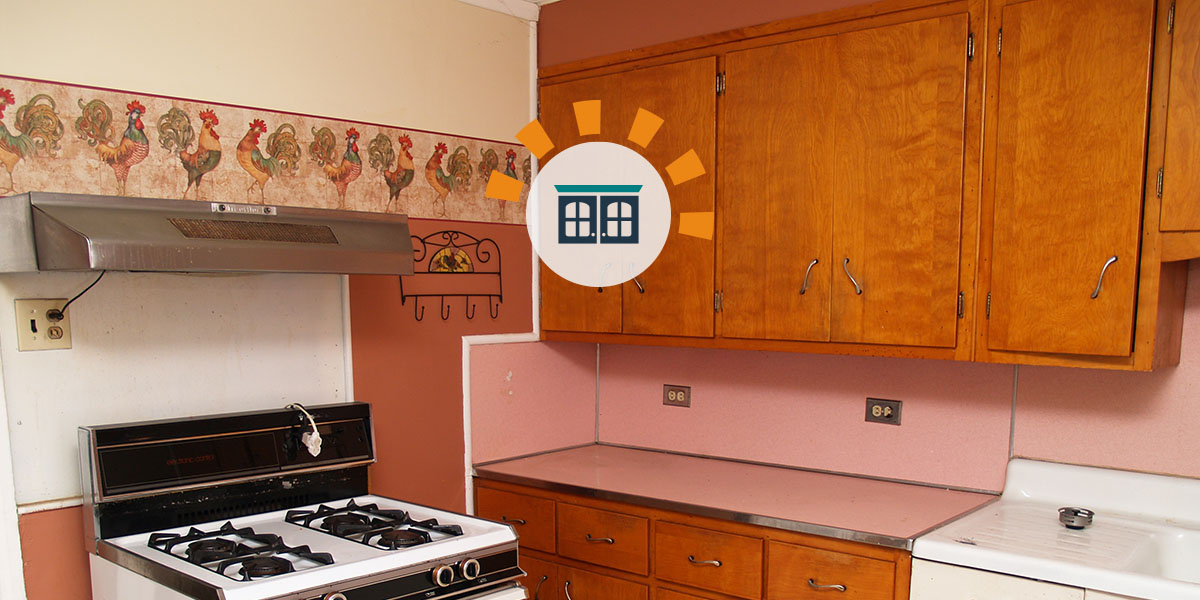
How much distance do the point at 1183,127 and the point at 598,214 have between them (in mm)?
1686

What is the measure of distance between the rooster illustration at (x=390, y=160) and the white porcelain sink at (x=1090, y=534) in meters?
1.76

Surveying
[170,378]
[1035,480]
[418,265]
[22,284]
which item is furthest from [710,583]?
[22,284]

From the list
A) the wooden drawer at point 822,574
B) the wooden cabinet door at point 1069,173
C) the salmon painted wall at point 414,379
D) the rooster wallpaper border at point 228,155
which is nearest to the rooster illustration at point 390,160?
the rooster wallpaper border at point 228,155

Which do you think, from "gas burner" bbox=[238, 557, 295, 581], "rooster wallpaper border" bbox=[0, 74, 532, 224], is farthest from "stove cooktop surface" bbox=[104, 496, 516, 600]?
"rooster wallpaper border" bbox=[0, 74, 532, 224]

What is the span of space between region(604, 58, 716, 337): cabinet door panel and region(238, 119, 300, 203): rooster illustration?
1.04m

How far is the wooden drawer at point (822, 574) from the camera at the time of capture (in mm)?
1980

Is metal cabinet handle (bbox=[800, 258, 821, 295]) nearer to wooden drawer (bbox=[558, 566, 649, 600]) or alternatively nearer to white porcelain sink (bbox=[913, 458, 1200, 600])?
white porcelain sink (bbox=[913, 458, 1200, 600])

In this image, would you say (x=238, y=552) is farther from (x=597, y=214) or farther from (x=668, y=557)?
(x=597, y=214)

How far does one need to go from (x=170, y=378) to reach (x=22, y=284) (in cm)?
40

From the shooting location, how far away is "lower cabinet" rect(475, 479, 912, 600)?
2027 mm

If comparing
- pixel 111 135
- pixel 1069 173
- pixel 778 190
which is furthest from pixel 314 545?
pixel 1069 173

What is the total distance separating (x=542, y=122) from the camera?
300 centimetres

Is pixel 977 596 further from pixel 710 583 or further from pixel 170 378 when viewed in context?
pixel 170 378

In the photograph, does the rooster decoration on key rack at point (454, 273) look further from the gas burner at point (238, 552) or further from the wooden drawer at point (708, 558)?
the wooden drawer at point (708, 558)
